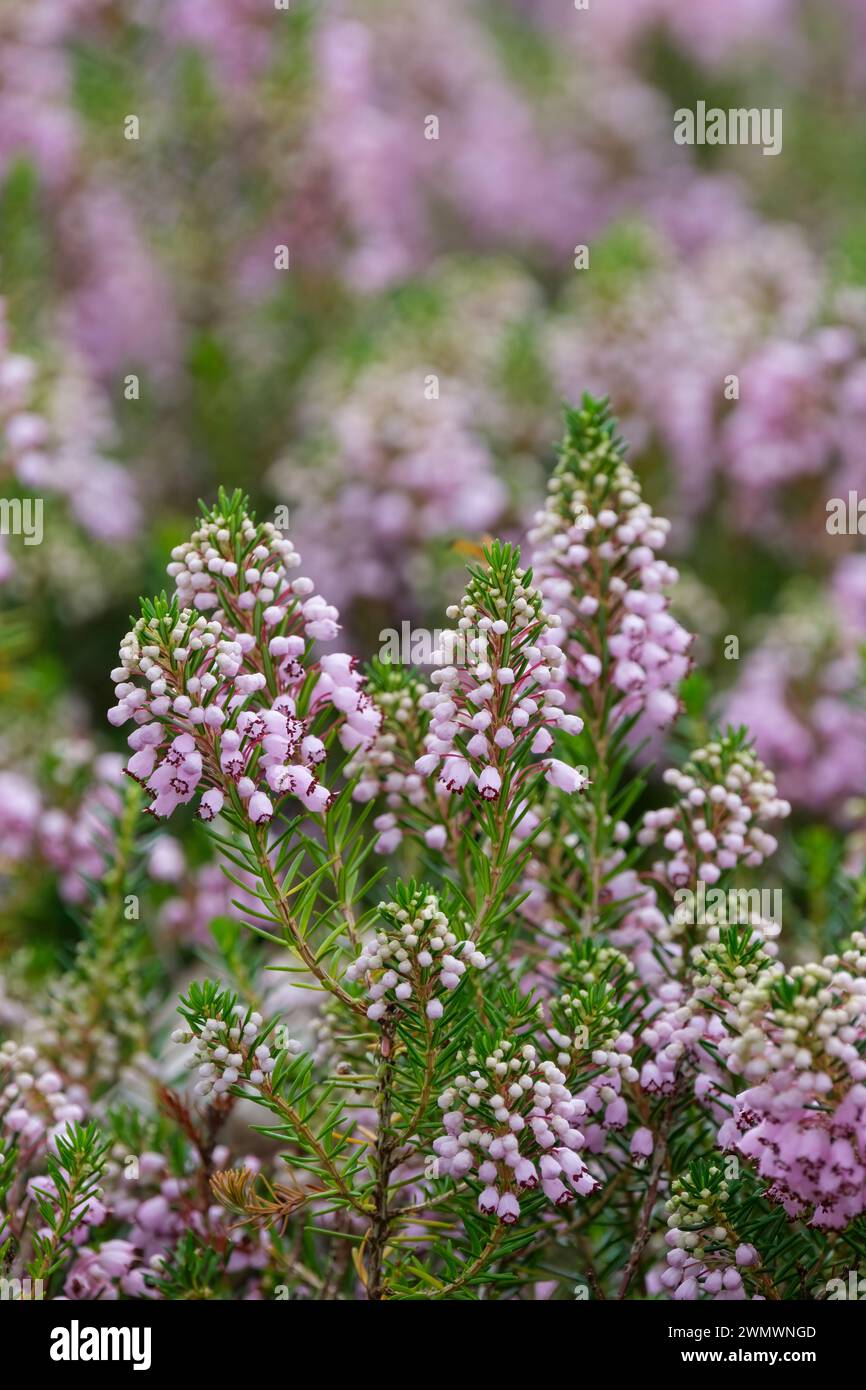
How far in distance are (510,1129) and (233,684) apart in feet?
1.22

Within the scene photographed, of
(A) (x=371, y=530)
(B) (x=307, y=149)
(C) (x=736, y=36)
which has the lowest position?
(A) (x=371, y=530)

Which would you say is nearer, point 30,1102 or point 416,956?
point 416,956

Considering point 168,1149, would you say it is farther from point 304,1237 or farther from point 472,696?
point 472,696

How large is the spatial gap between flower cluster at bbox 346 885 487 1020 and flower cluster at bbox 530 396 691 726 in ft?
0.92

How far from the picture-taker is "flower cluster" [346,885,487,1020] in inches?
37.4

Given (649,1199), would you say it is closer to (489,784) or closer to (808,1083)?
(808,1083)

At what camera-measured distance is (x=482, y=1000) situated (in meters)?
1.05

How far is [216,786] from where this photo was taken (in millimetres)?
979

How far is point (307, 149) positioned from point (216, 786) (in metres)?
1.92

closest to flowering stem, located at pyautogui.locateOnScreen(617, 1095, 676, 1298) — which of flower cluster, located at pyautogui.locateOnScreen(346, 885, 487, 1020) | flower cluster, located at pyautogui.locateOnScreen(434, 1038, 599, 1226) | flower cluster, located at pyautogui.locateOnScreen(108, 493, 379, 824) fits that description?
flower cluster, located at pyautogui.locateOnScreen(434, 1038, 599, 1226)

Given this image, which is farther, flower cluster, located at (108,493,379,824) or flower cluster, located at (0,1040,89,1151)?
flower cluster, located at (0,1040,89,1151)

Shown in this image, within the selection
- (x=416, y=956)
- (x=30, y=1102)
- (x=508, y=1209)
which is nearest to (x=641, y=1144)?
(x=508, y=1209)

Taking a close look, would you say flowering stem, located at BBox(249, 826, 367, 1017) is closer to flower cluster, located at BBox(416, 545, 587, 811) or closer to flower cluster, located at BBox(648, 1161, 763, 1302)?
flower cluster, located at BBox(416, 545, 587, 811)
